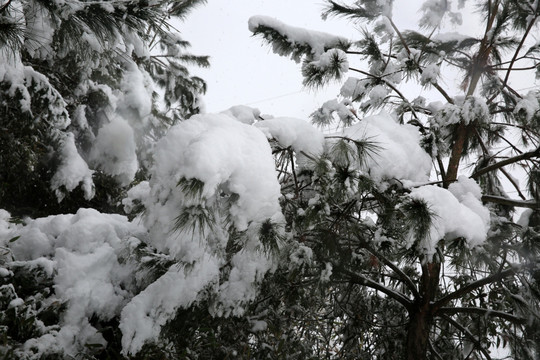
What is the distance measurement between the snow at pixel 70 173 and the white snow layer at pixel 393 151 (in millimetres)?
3643

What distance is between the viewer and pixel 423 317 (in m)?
3.11

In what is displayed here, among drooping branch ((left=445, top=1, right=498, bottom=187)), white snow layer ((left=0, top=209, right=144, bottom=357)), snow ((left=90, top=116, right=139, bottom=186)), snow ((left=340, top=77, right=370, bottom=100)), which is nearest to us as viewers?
white snow layer ((left=0, top=209, right=144, bottom=357))

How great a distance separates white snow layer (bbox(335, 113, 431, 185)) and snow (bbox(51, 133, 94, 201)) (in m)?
3.64

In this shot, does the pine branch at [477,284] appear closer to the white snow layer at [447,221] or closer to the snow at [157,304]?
the white snow layer at [447,221]

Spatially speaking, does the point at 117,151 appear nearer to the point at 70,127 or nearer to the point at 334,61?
the point at 70,127

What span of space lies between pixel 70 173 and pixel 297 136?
3520 millimetres

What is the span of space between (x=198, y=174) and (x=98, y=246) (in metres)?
1.92

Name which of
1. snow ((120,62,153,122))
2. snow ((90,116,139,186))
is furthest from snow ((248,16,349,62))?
snow ((90,116,139,186))

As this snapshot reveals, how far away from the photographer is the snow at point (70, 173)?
4.62m

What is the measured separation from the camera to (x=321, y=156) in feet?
6.97

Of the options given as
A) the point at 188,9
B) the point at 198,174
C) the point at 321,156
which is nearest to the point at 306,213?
the point at 321,156

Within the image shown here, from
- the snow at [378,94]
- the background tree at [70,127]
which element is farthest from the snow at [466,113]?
the background tree at [70,127]

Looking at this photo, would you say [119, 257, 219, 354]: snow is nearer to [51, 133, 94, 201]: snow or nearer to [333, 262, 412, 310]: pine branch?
[333, 262, 412, 310]: pine branch

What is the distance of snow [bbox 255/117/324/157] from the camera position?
2207 millimetres
